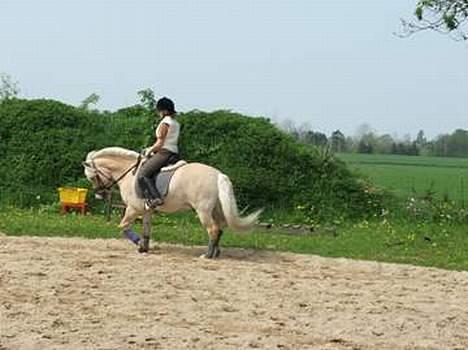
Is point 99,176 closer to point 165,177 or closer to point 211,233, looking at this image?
point 165,177

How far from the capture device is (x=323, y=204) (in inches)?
787

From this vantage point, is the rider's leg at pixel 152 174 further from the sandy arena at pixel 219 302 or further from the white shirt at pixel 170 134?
the sandy arena at pixel 219 302

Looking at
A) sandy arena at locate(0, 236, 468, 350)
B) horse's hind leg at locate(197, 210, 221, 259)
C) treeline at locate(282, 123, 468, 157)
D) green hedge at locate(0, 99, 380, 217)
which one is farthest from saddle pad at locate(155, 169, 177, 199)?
treeline at locate(282, 123, 468, 157)

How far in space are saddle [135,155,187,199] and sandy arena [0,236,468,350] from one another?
0.84m

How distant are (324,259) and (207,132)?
8.27 metres

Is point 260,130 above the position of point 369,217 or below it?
above

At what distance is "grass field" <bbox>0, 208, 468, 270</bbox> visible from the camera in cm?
1413

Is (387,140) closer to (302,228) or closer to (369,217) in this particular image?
(369,217)

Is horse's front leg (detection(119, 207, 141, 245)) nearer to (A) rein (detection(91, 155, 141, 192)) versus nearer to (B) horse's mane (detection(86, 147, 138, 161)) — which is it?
(A) rein (detection(91, 155, 141, 192))

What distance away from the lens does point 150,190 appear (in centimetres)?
1294

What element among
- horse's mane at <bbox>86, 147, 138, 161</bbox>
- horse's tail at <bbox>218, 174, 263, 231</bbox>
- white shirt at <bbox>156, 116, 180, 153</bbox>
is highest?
white shirt at <bbox>156, 116, 180, 153</bbox>

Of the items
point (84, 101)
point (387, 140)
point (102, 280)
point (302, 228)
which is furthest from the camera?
point (387, 140)

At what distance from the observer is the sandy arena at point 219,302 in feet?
25.4

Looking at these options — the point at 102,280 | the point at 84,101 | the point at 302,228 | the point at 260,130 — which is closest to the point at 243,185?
the point at 260,130
